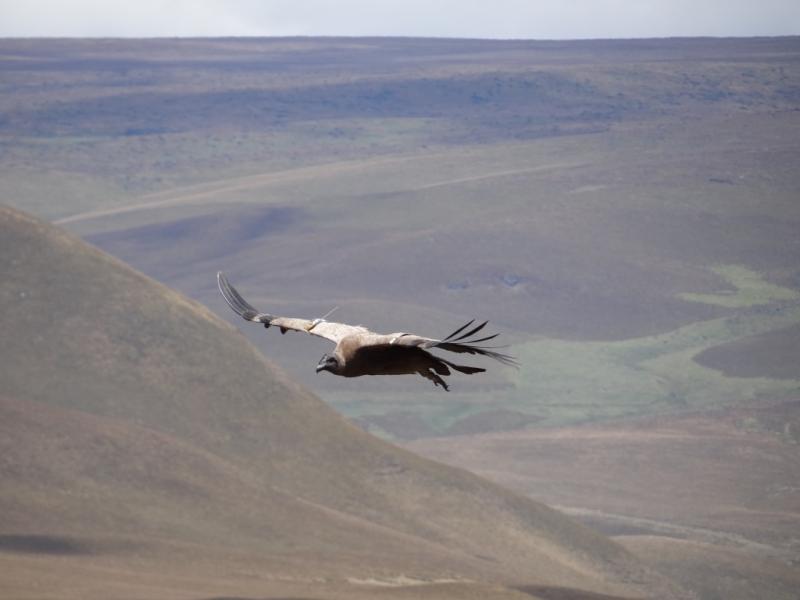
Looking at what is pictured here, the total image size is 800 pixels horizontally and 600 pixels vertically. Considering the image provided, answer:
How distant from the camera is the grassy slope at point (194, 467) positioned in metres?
59.7

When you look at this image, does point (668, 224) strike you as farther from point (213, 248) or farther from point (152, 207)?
point (152, 207)

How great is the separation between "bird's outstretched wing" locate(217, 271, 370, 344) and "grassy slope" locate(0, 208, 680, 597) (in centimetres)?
3552

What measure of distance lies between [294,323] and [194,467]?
51.1 meters

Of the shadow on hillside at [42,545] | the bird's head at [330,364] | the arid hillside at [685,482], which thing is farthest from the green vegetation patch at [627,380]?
the bird's head at [330,364]

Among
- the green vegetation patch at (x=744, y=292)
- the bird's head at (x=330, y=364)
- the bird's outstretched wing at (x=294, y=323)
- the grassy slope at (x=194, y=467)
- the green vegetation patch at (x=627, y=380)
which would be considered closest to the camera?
the bird's head at (x=330, y=364)

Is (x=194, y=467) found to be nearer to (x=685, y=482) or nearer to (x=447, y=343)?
(x=685, y=482)

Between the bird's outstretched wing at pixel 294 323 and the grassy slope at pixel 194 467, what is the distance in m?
35.5

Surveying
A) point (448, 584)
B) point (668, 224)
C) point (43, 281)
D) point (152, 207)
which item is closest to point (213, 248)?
point (152, 207)

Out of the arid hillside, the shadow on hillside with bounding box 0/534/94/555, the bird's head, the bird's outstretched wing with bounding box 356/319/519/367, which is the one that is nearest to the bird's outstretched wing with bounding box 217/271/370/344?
the bird's head

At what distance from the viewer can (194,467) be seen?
2677 inches

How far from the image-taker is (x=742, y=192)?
190500mm

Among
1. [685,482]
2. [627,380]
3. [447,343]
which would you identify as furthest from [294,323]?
[627,380]

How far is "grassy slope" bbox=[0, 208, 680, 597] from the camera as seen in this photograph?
59.7 m

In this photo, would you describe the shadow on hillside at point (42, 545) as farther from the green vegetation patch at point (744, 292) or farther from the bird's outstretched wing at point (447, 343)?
the green vegetation patch at point (744, 292)
